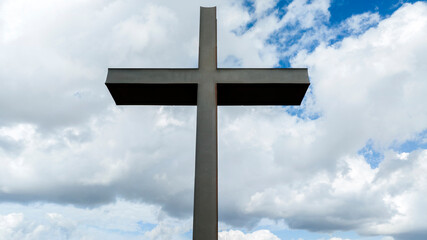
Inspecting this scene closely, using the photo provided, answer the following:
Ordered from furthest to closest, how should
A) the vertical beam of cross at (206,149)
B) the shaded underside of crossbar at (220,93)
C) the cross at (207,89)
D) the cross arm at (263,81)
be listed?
1. the shaded underside of crossbar at (220,93)
2. the cross arm at (263,81)
3. the cross at (207,89)
4. the vertical beam of cross at (206,149)

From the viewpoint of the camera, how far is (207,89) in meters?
8.03

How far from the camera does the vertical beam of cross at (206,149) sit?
6844mm

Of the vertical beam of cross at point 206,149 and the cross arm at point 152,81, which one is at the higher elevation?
the cross arm at point 152,81

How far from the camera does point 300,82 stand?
8195 mm

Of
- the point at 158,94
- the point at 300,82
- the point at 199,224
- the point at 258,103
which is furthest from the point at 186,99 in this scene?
the point at 199,224

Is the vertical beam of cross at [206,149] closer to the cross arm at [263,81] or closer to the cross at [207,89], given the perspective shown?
the cross at [207,89]

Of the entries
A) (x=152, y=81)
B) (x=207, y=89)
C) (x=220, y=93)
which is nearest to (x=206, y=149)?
(x=207, y=89)

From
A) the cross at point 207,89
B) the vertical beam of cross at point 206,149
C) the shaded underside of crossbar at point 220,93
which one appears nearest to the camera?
the vertical beam of cross at point 206,149

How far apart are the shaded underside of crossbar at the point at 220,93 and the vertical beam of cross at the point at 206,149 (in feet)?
1.44

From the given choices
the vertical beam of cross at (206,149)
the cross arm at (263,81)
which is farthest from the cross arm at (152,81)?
the cross arm at (263,81)

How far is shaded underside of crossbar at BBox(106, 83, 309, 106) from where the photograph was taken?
27.3ft

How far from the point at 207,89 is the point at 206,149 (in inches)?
55.3

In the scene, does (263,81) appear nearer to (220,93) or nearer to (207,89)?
(220,93)

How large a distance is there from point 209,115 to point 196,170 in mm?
1192
